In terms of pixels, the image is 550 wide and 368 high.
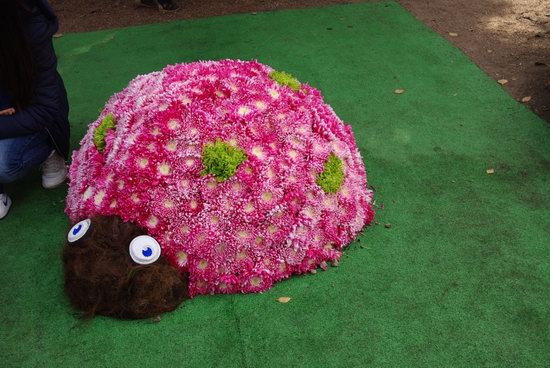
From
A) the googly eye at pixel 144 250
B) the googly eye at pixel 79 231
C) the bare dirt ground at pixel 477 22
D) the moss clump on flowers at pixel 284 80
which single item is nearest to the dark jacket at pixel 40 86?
the googly eye at pixel 79 231

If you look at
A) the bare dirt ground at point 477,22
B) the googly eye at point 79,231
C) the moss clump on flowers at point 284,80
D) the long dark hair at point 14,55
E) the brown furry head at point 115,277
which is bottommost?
the bare dirt ground at point 477,22

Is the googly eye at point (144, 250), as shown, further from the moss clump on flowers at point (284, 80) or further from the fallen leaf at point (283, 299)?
the moss clump on flowers at point (284, 80)

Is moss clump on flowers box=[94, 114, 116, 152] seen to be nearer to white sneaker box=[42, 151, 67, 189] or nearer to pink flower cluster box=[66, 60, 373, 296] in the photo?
pink flower cluster box=[66, 60, 373, 296]

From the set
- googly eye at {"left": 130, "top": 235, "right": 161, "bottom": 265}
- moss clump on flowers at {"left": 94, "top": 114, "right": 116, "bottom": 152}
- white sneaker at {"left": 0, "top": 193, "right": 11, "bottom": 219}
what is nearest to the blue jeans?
white sneaker at {"left": 0, "top": 193, "right": 11, "bottom": 219}

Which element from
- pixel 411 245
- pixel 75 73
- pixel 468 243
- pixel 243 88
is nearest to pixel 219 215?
pixel 243 88

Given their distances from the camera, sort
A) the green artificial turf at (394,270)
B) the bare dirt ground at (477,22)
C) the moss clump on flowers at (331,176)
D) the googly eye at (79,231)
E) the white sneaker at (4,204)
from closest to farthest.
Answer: the green artificial turf at (394,270), the googly eye at (79,231), the moss clump on flowers at (331,176), the white sneaker at (4,204), the bare dirt ground at (477,22)

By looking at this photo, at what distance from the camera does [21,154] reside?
3000 mm

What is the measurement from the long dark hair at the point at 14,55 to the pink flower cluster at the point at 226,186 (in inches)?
21.2

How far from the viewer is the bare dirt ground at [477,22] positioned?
Result: 469 centimetres

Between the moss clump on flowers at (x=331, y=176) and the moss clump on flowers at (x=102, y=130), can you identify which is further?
the moss clump on flowers at (x=102, y=130)

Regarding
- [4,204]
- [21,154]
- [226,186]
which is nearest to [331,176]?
[226,186]

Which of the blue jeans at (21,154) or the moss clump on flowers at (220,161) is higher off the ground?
the moss clump on flowers at (220,161)

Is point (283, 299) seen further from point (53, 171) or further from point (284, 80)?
point (53, 171)

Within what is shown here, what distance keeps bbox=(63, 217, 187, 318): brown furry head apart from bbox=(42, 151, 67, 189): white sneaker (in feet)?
3.44
